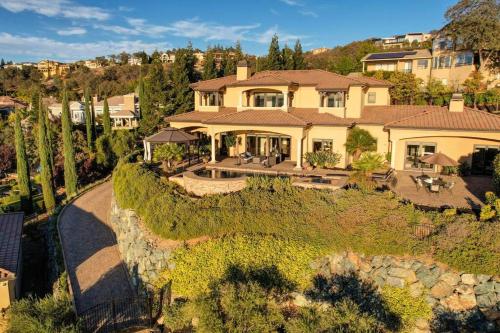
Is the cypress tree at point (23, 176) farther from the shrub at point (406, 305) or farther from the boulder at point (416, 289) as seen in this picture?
the boulder at point (416, 289)

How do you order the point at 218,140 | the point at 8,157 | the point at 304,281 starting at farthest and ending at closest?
the point at 8,157 → the point at 218,140 → the point at 304,281

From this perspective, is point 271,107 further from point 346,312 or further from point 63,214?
point 346,312

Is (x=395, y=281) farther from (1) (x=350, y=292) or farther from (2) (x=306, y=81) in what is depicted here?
(2) (x=306, y=81)

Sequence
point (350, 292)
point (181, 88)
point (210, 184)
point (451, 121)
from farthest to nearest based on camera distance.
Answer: point (181, 88) < point (451, 121) < point (210, 184) < point (350, 292)

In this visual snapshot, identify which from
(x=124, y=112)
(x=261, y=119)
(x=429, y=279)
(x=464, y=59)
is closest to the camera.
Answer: (x=429, y=279)

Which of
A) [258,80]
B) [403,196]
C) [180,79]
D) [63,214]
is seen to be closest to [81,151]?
[180,79]

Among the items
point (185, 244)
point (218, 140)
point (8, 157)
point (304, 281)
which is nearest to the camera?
point (304, 281)

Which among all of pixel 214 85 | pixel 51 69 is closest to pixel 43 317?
pixel 214 85
